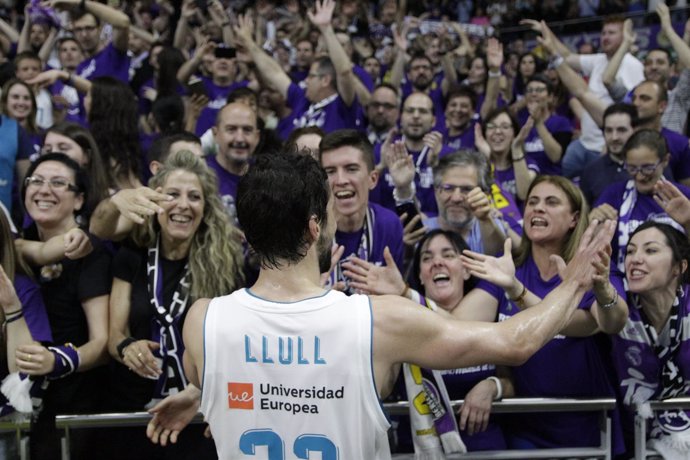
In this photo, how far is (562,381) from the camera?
12.6ft

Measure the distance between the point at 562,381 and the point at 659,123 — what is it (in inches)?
137

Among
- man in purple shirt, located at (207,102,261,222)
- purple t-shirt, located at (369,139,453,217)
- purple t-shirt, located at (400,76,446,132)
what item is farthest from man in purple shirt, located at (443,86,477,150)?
man in purple shirt, located at (207,102,261,222)

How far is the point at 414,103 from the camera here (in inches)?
266

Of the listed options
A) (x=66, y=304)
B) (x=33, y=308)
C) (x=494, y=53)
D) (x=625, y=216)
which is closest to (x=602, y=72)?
(x=494, y=53)

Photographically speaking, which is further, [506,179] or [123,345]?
[506,179]

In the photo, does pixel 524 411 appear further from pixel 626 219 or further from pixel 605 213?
pixel 626 219

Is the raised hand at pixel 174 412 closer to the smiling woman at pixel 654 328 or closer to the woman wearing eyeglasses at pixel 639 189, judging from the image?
the smiling woman at pixel 654 328

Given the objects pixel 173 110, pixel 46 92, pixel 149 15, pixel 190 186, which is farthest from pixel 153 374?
pixel 149 15

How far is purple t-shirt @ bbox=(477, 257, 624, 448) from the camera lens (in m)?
3.70

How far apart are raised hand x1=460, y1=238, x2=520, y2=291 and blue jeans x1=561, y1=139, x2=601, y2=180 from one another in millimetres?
4149

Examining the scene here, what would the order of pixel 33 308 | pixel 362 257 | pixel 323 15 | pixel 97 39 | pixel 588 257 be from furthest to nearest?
pixel 97 39 < pixel 323 15 < pixel 362 257 < pixel 33 308 < pixel 588 257

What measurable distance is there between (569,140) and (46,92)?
4859 millimetres

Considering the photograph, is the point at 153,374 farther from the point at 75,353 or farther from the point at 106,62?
the point at 106,62

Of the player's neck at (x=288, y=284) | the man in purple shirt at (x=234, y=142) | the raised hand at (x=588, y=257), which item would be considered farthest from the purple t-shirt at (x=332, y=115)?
the player's neck at (x=288, y=284)
